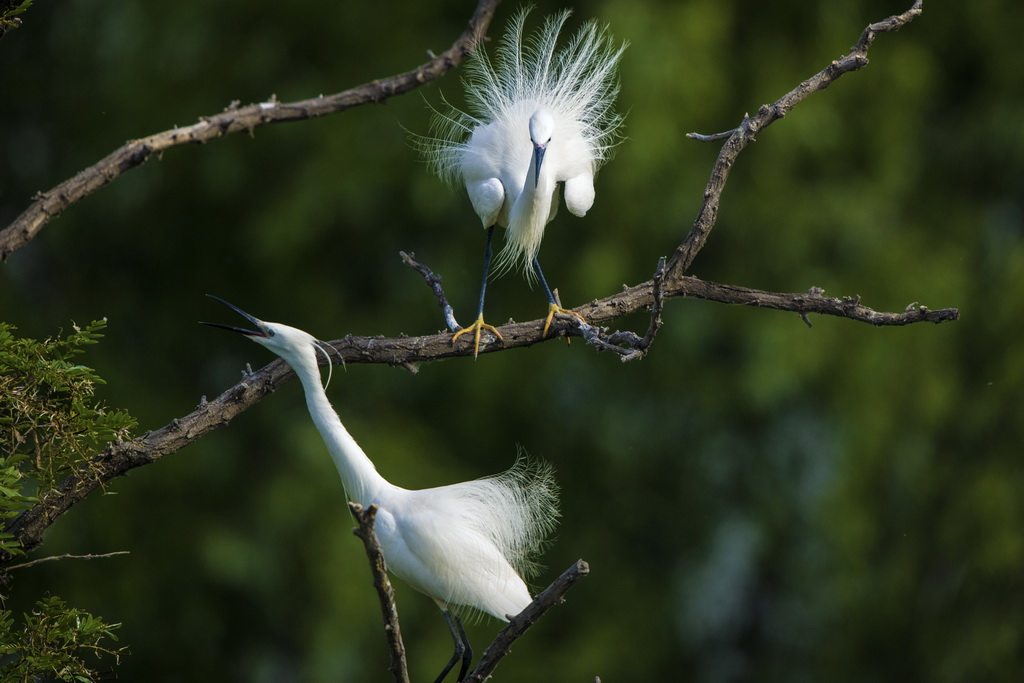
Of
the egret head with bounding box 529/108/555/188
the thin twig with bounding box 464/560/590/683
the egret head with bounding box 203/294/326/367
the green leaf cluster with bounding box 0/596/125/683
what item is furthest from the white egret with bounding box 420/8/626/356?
the green leaf cluster with bounding box 0/596/125/683

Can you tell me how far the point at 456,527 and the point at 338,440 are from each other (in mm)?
341

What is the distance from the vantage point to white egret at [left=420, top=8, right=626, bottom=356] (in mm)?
2779

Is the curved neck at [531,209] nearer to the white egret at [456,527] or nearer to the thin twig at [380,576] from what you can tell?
the white egret at [456,527]

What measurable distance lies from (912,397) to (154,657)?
349cm

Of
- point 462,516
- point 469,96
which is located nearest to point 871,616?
point 469,96

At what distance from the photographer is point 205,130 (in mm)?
2518

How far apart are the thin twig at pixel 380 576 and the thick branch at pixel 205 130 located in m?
0.94

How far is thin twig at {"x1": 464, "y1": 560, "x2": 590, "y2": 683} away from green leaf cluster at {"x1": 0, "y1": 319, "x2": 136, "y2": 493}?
2.29 feet

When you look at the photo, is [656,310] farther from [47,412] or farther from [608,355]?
[608,355]

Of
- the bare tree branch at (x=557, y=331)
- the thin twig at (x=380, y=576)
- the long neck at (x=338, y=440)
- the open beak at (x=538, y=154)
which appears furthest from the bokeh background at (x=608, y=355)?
the thin twig at (x=380, y=576)

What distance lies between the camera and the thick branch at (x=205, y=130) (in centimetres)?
207

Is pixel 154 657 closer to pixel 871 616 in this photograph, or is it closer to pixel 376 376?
pixel 376 376

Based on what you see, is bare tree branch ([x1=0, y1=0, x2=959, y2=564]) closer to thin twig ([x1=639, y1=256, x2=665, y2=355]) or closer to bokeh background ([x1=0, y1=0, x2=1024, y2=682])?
thin twig ([x1=639, y1=256, x2=665, y2=355])

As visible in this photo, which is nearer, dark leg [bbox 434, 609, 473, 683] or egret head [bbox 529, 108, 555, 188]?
dark leg [bbox 434, 609, 473, 683]
